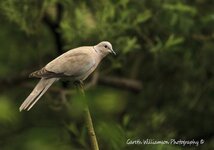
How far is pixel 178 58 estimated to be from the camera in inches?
440

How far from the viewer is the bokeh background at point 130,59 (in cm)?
918

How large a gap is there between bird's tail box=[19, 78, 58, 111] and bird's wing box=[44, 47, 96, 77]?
10 cm

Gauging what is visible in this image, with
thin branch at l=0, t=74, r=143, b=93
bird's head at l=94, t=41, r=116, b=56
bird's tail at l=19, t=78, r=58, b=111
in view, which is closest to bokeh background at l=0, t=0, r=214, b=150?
thin branch at l=0, t=74, r=143, b=93

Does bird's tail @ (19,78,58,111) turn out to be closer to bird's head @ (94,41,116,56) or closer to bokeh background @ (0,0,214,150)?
bird's head @ (94,41,116,56)

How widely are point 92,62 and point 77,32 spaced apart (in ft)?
13.1

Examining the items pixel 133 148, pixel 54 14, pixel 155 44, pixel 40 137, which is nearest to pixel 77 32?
pixel 155 44

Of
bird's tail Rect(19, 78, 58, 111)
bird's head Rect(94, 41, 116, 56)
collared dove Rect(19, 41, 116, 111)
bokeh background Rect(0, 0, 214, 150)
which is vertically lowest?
bird's tail Rect(19, 78, 58, 111)

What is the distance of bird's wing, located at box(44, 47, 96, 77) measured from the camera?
16.3 ft

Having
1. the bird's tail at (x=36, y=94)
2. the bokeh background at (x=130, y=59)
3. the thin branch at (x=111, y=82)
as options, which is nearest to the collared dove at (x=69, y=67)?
the bird's tail at (x=36, y=94)

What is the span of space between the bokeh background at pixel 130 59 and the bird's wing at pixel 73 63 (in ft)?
8.07

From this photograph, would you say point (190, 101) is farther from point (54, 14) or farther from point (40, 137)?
point (40, 137)

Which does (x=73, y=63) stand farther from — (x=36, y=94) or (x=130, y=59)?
(x=130, y=59)

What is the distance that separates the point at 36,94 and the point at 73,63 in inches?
14.1

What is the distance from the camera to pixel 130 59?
1148 cm
